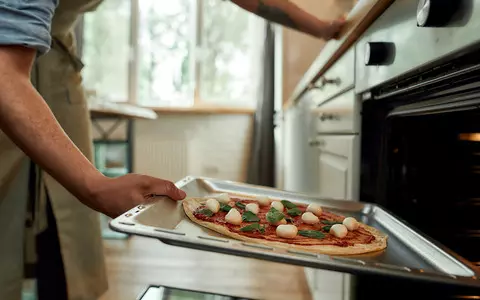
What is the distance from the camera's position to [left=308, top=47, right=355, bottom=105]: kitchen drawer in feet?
3.70

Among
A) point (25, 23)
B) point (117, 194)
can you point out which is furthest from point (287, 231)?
point (25, 23)

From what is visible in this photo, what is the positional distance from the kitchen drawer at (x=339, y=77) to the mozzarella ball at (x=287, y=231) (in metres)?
0.45

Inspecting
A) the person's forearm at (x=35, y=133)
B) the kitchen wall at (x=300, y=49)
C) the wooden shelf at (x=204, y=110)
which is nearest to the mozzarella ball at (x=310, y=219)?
the person's forearm at (x=35, y=133)

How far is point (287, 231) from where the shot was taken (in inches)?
30.1

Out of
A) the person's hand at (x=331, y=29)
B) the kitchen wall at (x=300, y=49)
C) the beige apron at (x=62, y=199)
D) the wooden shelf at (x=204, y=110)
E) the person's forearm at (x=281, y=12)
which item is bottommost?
the beige apron at (x=62, y=199)

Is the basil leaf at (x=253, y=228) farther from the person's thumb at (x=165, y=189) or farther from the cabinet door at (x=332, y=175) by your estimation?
the cabinet door at (x=332, y=175)

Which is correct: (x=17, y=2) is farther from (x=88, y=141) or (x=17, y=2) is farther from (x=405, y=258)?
(x=88, y=141)

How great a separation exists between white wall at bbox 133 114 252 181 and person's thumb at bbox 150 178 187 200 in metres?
3.51

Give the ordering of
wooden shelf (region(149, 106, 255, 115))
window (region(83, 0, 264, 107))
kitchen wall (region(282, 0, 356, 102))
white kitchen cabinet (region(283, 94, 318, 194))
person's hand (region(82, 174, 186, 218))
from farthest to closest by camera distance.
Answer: window (region(83, 0, 264, 107)) → wooden shelf (region(149, 106, 255, 115)) → kitchen wall (region(282, 0, 356, 102)) → white kitchen cabinet (region(283, 94, 318, 194)) → person's hand (region(82, 174, 186, 218))

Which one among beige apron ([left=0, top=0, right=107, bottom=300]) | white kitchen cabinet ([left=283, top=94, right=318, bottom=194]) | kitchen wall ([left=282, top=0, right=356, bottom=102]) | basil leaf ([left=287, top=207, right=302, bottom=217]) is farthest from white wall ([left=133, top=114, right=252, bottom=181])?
basil leaf ([left=287, top=207, right=302, bottom=217])

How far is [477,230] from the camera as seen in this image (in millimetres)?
941

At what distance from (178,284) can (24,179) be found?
87cm

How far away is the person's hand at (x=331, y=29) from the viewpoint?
4.23 feet

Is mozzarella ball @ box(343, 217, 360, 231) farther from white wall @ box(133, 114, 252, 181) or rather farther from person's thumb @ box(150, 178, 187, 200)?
white wall @ box(133, 114, 252, 181)
